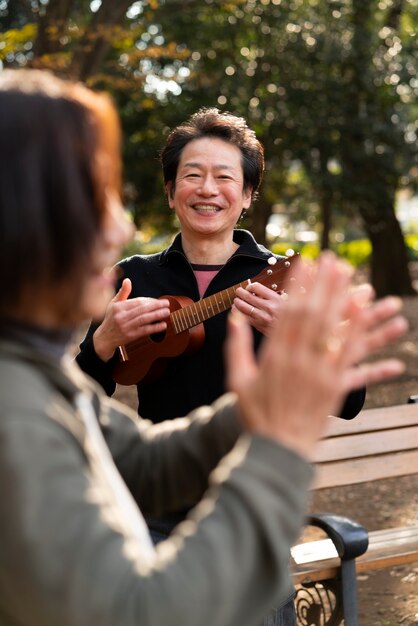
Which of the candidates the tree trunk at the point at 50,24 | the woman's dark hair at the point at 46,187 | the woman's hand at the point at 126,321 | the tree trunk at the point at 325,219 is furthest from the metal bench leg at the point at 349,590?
the tree trunk at the point at 325,219

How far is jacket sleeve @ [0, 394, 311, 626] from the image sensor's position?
3.52 feet

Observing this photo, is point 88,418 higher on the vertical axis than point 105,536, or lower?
higher

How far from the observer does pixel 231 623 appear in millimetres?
1131

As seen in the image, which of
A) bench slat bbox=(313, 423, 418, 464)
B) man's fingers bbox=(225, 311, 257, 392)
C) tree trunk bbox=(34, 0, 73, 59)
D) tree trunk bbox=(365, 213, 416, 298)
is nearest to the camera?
man's fingers bbox=(225, 311, 257, 392)

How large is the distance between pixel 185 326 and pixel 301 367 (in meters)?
1.84

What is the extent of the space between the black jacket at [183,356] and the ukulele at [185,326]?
3 cm

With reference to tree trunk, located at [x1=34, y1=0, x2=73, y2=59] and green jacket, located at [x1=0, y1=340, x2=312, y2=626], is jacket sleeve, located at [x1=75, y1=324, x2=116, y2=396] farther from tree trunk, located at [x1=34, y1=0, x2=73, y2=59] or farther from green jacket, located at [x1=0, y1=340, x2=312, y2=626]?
tree trunk, located at [x1=34, y1=0, x2=73, y2=59]

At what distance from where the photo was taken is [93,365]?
3.09 metres

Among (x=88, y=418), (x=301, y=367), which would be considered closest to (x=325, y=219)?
(x=88, y=418)

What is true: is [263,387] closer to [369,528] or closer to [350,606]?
[350,606]

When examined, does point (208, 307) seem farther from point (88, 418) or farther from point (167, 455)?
point (88, 418)

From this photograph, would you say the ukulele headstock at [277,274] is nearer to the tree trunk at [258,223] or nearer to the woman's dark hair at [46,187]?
the woman's dark hair at [46,187]

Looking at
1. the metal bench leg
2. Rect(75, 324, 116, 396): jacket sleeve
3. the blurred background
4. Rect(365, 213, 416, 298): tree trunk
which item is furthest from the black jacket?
Rect(365, 213, 416, 298): tree trunk

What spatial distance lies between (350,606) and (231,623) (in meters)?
2.82
